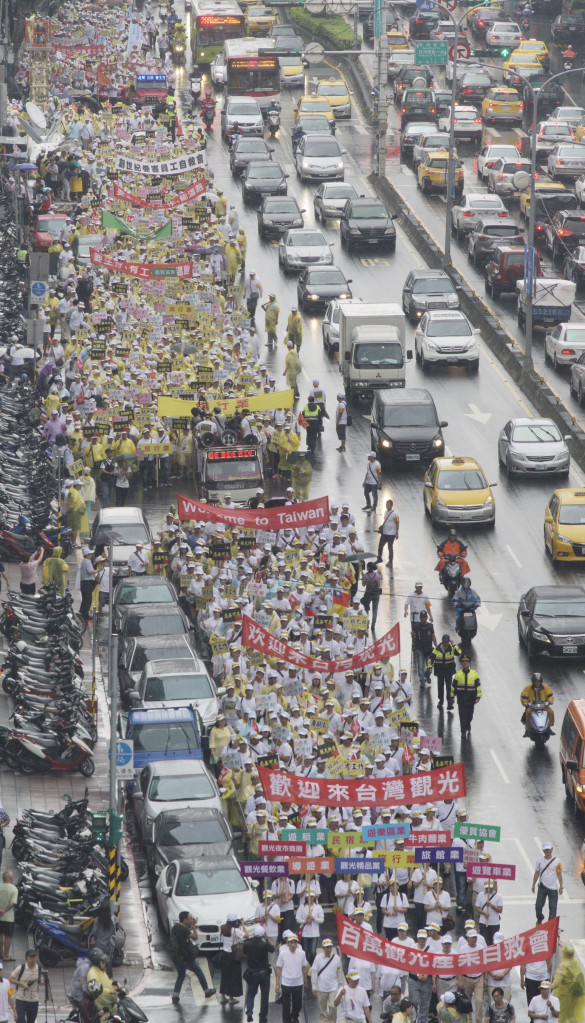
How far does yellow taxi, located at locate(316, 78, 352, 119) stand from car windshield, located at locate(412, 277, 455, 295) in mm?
25719

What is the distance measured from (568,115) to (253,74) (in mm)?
12181

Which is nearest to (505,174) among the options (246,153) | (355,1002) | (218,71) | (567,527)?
(246,153)

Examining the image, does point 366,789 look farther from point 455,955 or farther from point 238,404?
point 238,404

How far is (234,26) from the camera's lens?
83938 mm

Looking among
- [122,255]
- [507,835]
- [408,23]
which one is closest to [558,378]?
[122,255]

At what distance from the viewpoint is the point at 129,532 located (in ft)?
118

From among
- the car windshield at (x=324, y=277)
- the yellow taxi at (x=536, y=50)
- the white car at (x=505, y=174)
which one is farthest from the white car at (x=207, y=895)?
the yellow taxi at (x=536, y=50)

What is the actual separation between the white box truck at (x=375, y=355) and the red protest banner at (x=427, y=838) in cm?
2247

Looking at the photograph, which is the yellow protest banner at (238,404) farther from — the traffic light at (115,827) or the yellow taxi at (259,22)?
the yellow taxi at (259,22)

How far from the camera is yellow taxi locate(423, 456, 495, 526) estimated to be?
3862 centimetres

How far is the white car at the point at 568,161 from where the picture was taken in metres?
66.0

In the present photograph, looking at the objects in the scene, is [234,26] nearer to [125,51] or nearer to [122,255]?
[125,51]

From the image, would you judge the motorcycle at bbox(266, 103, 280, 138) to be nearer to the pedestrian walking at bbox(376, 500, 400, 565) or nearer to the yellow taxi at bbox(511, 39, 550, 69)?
the yellow taxi at bbox(511, 39, 550, 69)

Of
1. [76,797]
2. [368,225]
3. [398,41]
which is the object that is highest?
[76,797]
